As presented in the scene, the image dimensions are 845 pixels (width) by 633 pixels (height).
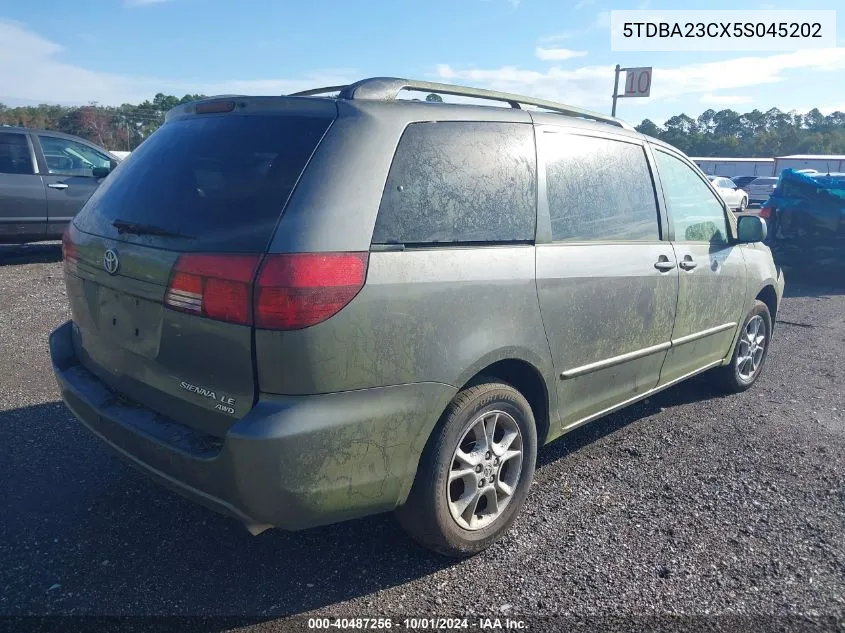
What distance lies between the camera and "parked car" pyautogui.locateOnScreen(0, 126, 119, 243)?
28.2 feet

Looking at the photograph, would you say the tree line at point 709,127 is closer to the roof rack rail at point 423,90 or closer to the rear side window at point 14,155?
the rear side window at point 14,155

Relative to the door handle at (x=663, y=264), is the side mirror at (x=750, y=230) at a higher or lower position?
higher

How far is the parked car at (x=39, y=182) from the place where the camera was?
8602 mm

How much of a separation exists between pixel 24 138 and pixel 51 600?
8167 mm

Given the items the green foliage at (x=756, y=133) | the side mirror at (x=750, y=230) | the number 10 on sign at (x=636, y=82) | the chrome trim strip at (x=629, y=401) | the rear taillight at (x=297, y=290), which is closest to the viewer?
the rear taillight at (x=297, y=290)

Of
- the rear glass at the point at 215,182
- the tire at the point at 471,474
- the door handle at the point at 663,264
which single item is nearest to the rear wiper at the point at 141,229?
the rear glass at the point at 215,182

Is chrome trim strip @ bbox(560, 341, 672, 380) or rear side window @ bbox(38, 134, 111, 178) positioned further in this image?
rear side window @ bbox(38, 134, 111, 178)

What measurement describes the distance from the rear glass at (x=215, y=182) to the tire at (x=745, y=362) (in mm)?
3844

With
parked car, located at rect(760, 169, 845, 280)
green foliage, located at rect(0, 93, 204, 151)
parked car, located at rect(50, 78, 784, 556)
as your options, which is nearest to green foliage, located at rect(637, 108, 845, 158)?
green foliage, located at rect(0, 93, 204, 151)

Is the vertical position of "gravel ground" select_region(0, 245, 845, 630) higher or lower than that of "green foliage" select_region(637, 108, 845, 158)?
lower

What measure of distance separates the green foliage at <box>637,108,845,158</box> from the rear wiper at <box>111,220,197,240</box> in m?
66.0

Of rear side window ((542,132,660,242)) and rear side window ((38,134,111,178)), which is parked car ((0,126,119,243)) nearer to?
rear side window ((38,134,111,178))

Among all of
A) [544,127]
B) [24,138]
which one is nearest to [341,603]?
[544,127]

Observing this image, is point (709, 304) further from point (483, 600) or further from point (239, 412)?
point (239, 412)
